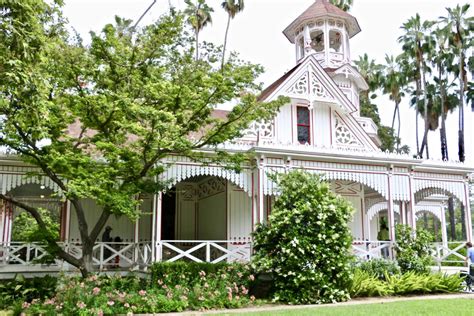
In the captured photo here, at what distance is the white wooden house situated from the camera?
15242 mm

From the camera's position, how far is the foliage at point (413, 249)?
1552 centimetres

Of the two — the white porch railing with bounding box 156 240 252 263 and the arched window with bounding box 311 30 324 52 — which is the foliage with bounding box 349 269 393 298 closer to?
the white porch railing with bounding box 156 240 252 263

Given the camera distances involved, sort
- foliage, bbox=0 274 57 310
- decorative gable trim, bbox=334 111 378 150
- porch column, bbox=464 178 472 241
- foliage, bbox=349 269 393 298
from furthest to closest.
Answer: decorative gable trim, bbox=334 111 378 150, porch column, bbox=464 178 472 241, foliage, bbox=349 269 393 298, foliage, bbox=0 274 57 310

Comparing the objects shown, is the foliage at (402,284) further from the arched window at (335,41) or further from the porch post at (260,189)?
the arched window at (335,41)

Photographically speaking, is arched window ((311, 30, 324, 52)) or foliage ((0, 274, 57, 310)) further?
arched window ((311, 30, 324, 52))

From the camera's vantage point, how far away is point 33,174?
12719 millimetres

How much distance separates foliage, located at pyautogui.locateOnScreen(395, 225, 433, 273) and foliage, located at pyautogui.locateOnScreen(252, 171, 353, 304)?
328 centimetres

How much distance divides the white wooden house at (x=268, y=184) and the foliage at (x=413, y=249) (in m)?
0.53

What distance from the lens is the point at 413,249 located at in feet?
52.2

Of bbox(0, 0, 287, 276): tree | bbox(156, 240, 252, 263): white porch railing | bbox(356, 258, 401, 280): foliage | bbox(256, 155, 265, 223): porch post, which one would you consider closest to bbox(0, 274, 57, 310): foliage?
bbox(0, 0, 287, 276): tree

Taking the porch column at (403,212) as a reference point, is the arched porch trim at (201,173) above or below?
above

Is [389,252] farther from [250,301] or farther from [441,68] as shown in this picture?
[441,68]

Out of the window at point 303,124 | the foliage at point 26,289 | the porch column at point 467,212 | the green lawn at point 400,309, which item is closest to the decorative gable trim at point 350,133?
the window at point 303,124

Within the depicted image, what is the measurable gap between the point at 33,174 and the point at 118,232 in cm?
601
